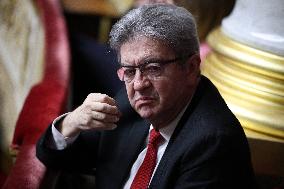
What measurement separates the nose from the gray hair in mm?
81

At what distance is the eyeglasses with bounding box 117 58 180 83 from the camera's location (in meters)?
0.91

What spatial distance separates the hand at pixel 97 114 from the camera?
101 cm

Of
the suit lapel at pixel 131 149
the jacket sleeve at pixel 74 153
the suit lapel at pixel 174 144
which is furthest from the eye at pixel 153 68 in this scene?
the jacket sleeve at pixel 74 153

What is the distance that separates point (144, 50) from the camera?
35.7 inches

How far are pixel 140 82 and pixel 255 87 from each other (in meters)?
0.54

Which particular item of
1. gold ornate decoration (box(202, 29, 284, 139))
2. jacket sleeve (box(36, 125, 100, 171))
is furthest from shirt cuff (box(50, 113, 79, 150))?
gold ornate decoration (box(202, 29, 284, 139))

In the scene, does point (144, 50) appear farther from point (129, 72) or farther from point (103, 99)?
point (103, 99)

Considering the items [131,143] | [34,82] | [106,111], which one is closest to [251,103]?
[131,143]

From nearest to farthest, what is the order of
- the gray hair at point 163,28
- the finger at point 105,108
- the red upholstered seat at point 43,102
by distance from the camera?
the gray hair at point 163,28
the finger at point 105,108
the red upholstered seat at point 43,102

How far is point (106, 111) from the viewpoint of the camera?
1015 millimetres

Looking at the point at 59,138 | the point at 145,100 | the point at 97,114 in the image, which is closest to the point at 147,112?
the point at 145,100

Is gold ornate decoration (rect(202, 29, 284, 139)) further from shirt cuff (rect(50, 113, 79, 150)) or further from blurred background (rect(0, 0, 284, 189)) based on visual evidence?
shirt cuff (rect(50, 113, 79, 150))

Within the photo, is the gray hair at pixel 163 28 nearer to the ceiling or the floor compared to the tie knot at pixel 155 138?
nearer to the ceiling

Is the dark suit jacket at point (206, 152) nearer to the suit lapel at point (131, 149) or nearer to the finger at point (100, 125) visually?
the suit lapel at point (131, 149)
